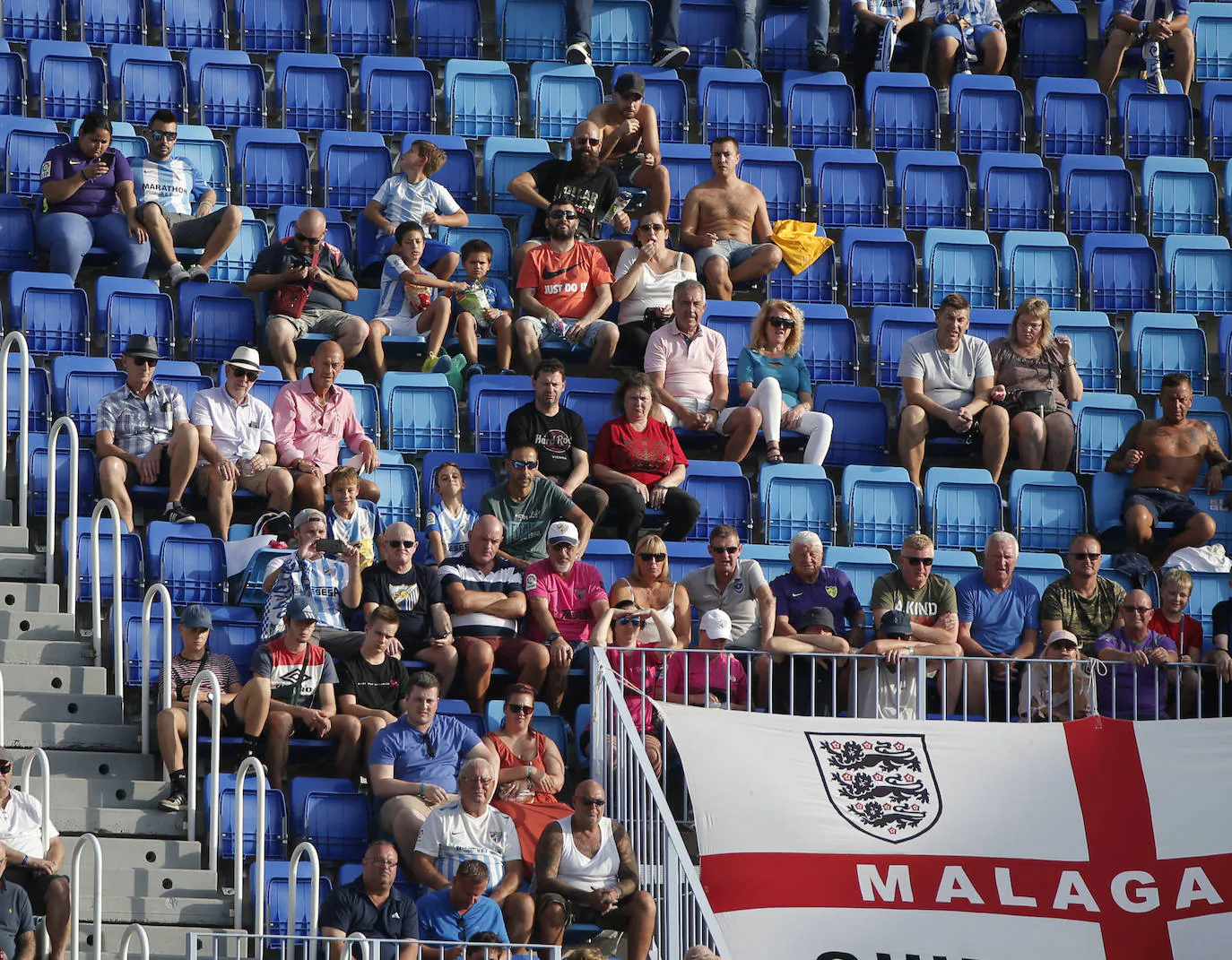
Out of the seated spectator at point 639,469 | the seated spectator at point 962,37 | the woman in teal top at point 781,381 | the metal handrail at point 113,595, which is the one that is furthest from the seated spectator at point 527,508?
A: the seated spectator at point 962,37

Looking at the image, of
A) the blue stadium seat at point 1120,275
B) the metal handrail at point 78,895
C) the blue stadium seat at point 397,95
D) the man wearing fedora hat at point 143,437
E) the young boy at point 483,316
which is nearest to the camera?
the metal handrail at point 78,895

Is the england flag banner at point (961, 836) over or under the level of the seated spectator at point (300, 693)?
under

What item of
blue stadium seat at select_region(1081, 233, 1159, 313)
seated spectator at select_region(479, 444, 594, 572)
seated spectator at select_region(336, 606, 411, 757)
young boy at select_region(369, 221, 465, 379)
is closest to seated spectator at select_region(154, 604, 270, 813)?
seated spectator at select_region(336, 606, 411, 757)

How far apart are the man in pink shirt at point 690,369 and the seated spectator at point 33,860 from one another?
4637 millimetres

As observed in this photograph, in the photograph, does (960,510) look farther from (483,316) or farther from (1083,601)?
(483,316)

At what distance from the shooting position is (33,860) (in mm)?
9844

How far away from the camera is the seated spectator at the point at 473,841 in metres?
10.3

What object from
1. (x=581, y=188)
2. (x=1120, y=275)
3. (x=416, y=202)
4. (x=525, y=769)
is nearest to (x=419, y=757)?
(x=525, y=769)

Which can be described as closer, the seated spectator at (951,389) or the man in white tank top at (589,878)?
the man in white tank top at (589,878)

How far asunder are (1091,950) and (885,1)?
8164mm

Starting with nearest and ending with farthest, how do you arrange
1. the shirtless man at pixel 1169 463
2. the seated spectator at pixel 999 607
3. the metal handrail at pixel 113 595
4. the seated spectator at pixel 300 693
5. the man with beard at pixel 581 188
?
the seated spectator at pixel 300 693
the metal handrail at pixel 113 595
the seated spectator at pixel 999 607
the shirtless man at pixel 1169 463
the man with beard at pixel 581 188

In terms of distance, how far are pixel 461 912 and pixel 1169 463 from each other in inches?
222

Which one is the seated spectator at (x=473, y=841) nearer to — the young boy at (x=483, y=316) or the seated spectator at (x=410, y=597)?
the seated spectator at (x=410, y=597)

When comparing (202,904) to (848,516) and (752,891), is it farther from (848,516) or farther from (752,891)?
(848,516)
